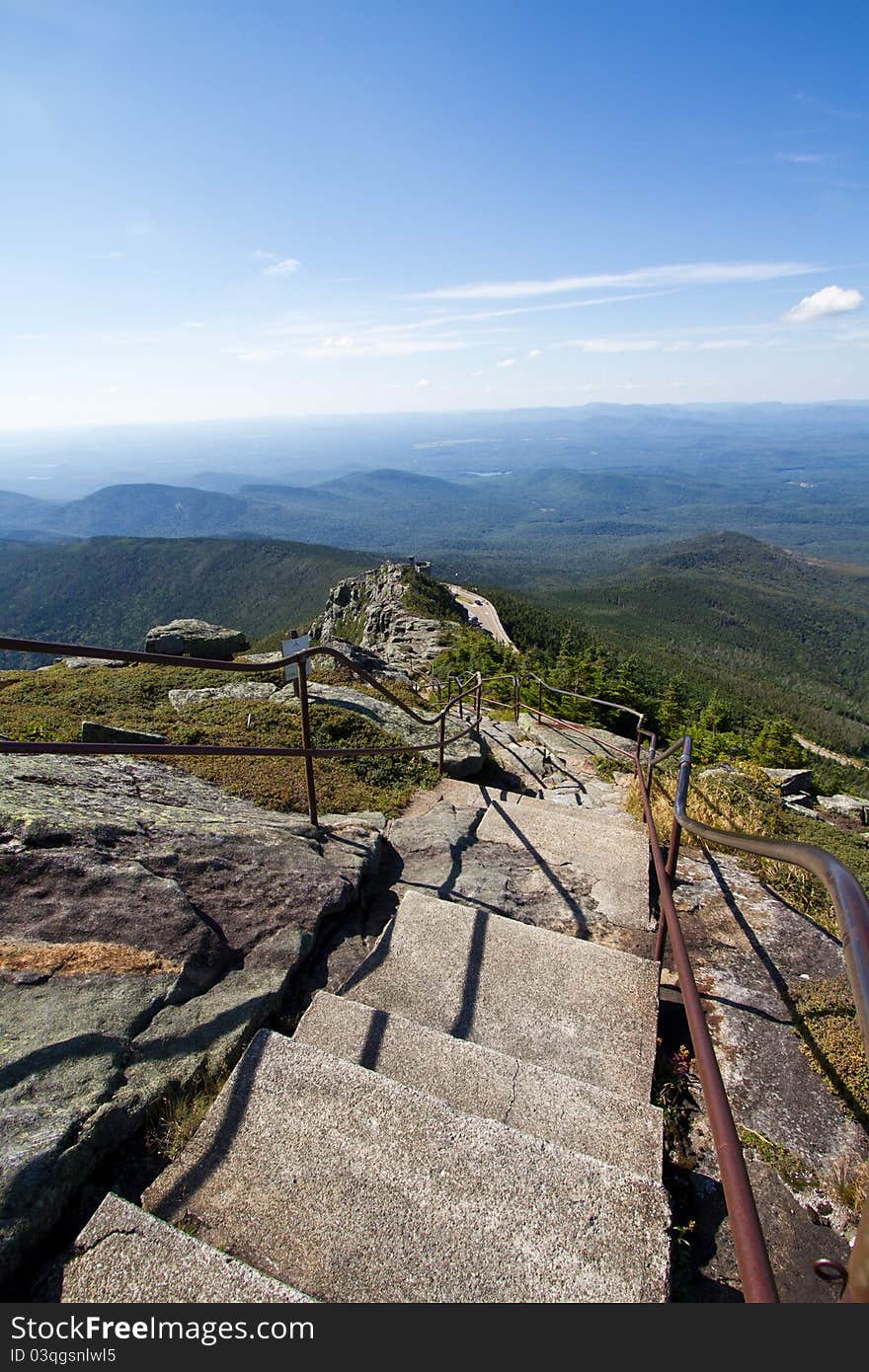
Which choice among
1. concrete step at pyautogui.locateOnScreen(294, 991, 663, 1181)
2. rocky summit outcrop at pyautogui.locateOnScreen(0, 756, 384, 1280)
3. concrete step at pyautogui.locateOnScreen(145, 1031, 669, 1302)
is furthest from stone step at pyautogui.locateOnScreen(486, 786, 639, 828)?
concrete step at pyautogui.locateOnScreen(145, 1031, 669, 1302)

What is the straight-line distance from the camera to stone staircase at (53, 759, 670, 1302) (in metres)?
2.07

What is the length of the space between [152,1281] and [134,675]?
10897 mm

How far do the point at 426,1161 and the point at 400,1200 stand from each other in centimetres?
16

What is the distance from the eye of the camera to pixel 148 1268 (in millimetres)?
2029

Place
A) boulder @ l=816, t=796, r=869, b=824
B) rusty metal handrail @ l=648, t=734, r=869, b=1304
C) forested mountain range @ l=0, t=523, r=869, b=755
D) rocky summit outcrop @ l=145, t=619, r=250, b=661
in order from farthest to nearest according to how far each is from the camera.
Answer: forested mountain range @ l=0, t=523, r=869, b=755, rocky summit outcrop @ l=145, t=619, r=250, b=661, boulder @ l=816, t=796, r=869, b=824, rusty metal handrail @ l=648, t=734, r=869, b=1304

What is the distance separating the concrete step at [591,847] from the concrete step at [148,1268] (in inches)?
127

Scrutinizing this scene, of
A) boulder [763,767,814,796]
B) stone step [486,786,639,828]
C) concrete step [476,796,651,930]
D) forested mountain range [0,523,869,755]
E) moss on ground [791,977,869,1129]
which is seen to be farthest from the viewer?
forested mountain range [0,523,869,755]

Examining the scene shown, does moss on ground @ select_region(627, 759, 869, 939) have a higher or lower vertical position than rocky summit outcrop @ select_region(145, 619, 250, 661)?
higher

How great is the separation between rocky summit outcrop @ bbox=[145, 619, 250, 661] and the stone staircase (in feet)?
59.1

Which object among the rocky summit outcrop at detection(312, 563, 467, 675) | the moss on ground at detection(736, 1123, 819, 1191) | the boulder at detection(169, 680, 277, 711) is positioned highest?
the moss on ground at detection(736, 1123, 819, 1191)

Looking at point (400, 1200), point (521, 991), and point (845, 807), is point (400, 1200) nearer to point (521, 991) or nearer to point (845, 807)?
point (521, 991)

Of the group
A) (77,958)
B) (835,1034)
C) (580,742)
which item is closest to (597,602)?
(580,742)

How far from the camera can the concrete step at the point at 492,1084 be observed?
2699mm

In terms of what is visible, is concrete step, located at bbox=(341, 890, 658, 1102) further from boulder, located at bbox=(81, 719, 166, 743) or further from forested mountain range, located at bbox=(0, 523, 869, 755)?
forested mountain range, located at bbox=(0, 523, 869, 755)
